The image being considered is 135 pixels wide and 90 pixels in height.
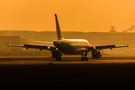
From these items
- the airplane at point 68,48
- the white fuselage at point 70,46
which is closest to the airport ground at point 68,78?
the white fuselage at point 70,46

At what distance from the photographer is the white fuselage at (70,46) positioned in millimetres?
64581

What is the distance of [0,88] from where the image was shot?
22.0 meters

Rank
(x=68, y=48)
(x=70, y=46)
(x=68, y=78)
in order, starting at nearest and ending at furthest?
(x=68, y=78)
(x=68, y=48)
(x=70, y=46)

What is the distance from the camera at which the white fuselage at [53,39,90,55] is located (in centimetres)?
6458

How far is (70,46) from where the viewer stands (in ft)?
222

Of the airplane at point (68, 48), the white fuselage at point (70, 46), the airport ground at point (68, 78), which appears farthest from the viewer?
the airplane at point (68, 48)

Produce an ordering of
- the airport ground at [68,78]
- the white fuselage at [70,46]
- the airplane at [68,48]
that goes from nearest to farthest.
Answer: the airport ground at [68,78] < the white fuselage at [70,46] < the airplane at [68,48]

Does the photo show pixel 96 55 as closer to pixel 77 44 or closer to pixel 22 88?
pixel 77 44

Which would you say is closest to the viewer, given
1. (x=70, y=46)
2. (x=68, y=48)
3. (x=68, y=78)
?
(x=68, y=78)

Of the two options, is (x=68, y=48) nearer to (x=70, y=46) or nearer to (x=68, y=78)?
(x=70, y=46)

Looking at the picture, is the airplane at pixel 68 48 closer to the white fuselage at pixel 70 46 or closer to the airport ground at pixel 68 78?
the white fuselage at pixel 70 46

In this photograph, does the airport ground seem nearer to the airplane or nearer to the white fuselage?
the white fuselage

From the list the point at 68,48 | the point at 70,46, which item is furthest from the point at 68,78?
the point at 70,46

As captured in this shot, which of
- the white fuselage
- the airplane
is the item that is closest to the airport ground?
the white fuselage
